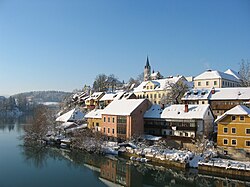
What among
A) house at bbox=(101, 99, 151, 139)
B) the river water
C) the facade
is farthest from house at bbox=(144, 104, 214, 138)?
the facade

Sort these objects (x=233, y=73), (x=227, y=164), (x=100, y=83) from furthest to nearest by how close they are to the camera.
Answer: (x=100, y=83)
(x=233, y=73)
(x=227, y=164)

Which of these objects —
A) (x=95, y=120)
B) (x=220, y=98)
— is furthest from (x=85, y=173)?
A: (x=220, y=98)

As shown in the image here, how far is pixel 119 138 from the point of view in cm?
3775

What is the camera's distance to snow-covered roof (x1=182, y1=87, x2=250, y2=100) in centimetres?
3786

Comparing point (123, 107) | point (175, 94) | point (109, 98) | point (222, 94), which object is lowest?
point (123, 107)

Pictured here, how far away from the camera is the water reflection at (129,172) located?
940 inches

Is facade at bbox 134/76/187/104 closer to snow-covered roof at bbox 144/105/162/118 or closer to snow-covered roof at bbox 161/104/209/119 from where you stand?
snow-covered roof at bbox 144/105/162/118

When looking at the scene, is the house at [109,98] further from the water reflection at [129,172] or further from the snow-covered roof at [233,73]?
the water reflection at [129,172]

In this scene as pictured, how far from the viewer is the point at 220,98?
128 ft

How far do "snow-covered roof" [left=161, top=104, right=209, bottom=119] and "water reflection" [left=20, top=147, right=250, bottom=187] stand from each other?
8.38m

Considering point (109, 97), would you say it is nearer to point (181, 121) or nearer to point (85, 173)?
point (181, 121)

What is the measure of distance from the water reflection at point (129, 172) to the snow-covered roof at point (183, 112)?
838cm

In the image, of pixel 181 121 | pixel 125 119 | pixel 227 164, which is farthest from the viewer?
pixel 125 119

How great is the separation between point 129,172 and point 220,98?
19.7 meters
